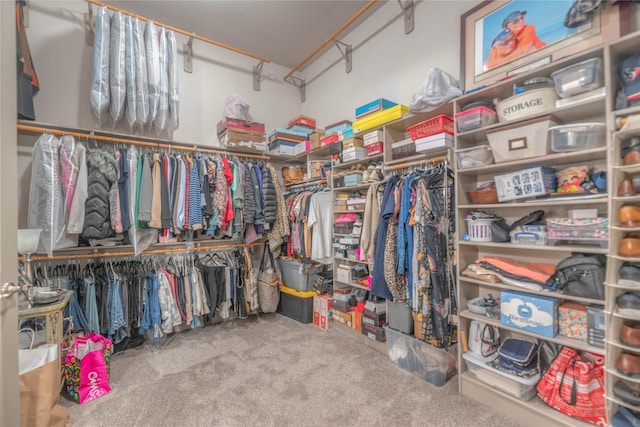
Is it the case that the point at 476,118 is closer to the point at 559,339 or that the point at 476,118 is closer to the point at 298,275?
the point at 559,339

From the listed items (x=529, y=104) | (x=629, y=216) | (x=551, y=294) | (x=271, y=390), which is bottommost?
(x=271, y=390)

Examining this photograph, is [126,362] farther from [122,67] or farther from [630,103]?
[630,103]

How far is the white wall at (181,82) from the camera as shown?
8.55 ft

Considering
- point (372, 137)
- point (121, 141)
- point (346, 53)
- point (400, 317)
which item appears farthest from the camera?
point (346, 53)

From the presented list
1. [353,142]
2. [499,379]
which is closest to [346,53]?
[353,142]

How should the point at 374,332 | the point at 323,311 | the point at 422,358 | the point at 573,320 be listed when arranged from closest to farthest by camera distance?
the point at 573,320, the point at 422,358, the point at 374,332, the point at 323,311

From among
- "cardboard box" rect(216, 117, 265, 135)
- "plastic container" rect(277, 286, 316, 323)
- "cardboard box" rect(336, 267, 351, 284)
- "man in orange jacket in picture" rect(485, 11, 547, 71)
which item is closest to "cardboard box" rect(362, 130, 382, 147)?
"man in orange jacket in picture" rect(485, 11, 547, 71)

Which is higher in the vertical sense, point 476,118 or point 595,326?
point 476,118

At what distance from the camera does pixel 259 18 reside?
3123 millimetres

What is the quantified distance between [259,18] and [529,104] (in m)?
2.80

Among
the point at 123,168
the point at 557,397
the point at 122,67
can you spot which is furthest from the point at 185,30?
the point at 557,397

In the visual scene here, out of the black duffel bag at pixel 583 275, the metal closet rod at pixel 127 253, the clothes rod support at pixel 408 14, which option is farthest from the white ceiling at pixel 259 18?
the black duffel bag at pixel 583 275

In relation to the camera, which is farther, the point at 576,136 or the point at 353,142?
the point at 353,142

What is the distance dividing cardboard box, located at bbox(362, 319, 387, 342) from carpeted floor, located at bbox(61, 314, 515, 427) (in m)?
0.13
